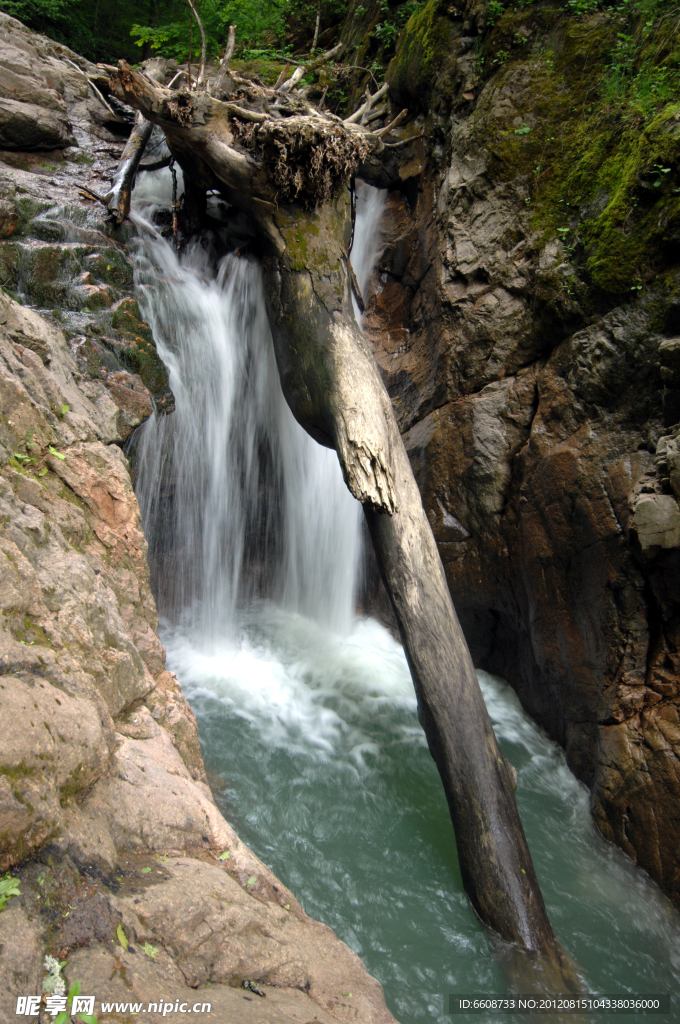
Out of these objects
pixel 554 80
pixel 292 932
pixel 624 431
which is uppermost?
pixel 554 80

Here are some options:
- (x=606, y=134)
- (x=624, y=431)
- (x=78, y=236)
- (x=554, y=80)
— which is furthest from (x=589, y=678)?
(x=78, y=236)

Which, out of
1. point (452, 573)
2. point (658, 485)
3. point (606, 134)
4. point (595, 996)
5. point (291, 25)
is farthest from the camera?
point (291, 25)

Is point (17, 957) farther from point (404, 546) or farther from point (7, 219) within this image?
point (7, 219)

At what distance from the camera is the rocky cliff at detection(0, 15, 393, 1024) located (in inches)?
57.4

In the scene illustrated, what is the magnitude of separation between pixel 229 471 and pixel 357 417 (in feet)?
8.66

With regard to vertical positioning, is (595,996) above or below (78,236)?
below

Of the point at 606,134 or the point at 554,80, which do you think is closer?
the point at 606,134

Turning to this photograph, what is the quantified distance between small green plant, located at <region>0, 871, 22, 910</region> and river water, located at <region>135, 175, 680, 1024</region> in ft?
7.16

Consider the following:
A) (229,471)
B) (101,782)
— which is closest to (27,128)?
(229,471)

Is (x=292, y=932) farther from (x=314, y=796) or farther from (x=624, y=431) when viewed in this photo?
(x=624, y=431)

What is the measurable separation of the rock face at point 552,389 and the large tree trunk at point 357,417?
105 cm

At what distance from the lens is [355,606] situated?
6.56 meters

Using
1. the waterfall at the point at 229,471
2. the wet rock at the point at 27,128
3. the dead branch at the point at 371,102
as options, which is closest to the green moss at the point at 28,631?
the waterfall at the point at 229,471

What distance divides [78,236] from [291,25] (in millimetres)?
7614
